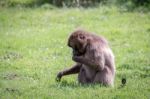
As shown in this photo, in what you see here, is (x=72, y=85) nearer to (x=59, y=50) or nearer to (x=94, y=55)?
(x=94, y=55)

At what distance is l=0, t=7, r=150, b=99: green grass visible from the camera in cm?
1153

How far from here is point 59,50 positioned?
56.4 feet

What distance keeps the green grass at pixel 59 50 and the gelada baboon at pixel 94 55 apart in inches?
14.8

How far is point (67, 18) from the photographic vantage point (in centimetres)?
2261

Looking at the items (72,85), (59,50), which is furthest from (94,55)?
(59,50)

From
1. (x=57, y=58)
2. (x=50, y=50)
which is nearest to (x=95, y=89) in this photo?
(x=57, y=58)

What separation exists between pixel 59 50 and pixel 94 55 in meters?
5.30

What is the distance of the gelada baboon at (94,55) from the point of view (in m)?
12.0

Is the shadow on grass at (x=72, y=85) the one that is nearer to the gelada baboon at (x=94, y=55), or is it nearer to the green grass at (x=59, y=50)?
the green grass at (x=59, y=50)

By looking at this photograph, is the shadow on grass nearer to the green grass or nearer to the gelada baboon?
the green grass

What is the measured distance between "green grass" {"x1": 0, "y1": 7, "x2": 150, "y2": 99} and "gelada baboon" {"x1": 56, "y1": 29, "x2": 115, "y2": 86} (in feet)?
1.23

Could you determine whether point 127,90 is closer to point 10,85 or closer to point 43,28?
point 10,85

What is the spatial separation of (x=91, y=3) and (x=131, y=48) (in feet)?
29.9

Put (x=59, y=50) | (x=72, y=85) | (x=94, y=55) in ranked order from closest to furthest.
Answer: (x=94, y=55), (x=72, y=85), (x=59, y=50)
